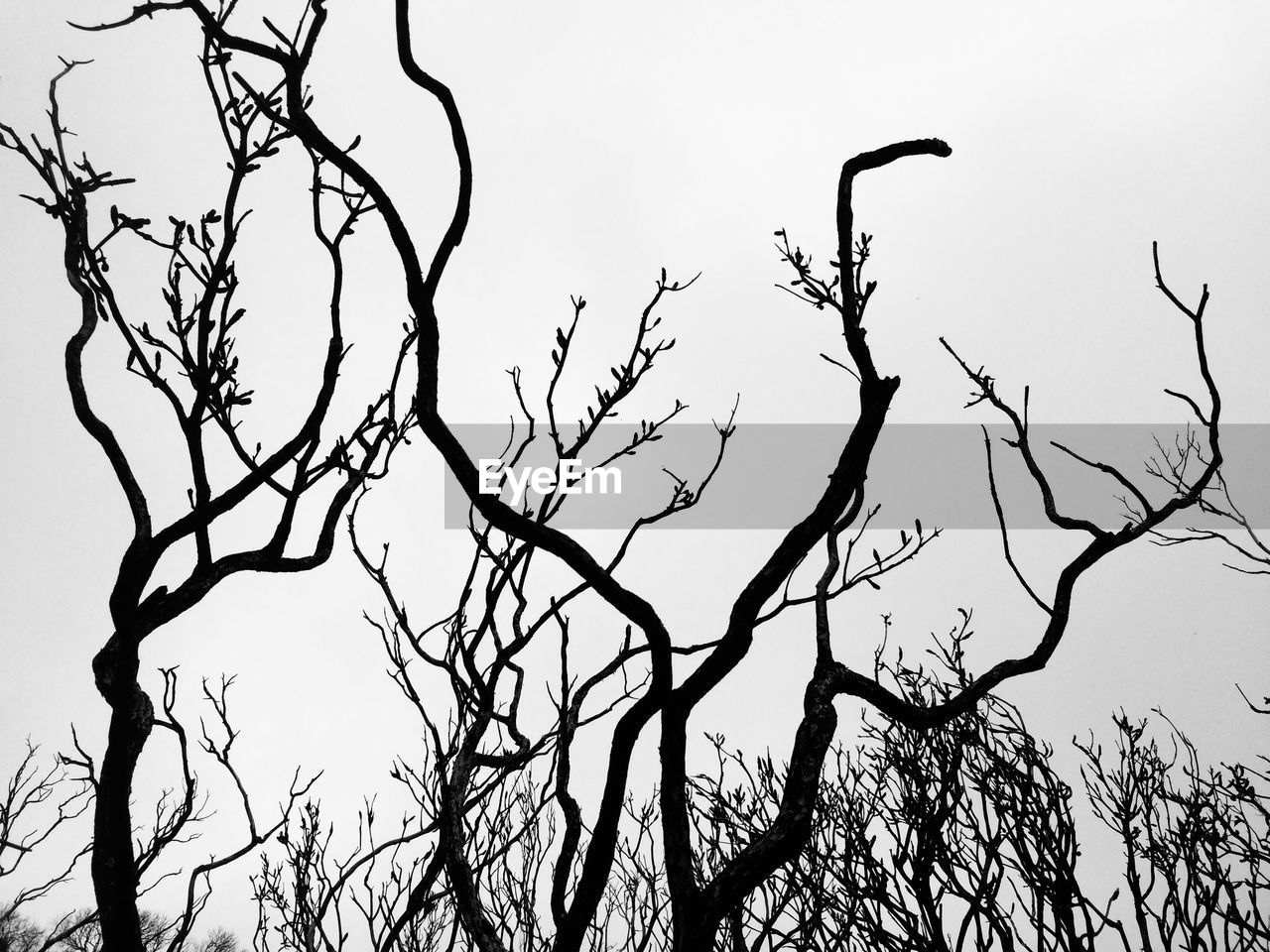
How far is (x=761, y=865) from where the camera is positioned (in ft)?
5.22

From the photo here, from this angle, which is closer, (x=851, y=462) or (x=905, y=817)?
(x=851, y=462)

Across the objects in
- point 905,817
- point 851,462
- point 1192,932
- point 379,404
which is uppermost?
point 379,404

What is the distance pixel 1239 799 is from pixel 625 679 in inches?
271

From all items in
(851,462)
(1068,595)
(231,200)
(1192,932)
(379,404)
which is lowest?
(1192,932)

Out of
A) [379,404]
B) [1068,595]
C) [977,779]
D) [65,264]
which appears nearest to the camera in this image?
[1068,595]

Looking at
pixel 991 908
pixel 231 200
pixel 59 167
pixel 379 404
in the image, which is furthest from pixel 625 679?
pixel 991 908

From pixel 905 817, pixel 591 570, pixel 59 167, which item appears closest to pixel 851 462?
pixel 591 570

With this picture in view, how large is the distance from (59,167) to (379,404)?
1.44 metres

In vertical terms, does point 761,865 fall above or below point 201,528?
below

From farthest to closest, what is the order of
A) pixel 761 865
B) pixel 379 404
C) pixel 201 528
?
1. pixel 379 404
2. pixel 201 528
3. pixel 761 865

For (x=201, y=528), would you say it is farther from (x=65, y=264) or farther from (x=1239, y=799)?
(x=1239, y=799)

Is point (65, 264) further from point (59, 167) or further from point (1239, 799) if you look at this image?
point (1239, 799)

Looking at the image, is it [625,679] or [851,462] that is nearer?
[851,462]

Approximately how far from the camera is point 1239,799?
7082 mm
